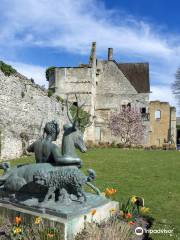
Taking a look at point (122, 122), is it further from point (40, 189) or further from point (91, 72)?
point (40, 189)

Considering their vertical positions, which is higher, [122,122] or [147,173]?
[122,122]

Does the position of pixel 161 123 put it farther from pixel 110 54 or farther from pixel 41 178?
pixel 41 178

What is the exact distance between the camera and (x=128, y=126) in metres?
37.6

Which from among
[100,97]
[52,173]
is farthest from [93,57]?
[52,173]

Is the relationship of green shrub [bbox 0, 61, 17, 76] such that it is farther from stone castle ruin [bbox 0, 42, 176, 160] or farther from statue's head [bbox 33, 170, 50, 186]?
statue's head [bbox 33, 170, 50, 186]

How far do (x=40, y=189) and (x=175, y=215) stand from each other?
320 centimetres

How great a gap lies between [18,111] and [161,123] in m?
27.6

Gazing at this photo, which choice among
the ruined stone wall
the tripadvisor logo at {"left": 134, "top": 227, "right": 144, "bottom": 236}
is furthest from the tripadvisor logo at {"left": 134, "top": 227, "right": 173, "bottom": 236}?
the ruined stone wall

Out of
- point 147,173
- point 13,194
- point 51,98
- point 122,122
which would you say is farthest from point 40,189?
point 122,122

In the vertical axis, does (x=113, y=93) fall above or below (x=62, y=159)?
above

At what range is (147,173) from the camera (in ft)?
43.1

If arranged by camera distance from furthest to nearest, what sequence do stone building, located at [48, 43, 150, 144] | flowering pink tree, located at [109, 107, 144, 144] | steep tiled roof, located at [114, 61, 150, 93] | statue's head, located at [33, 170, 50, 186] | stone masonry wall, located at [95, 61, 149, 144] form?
steep tiled roof, located at [114, 61, 150, 93] → stone masonry wall, located at [95, 61, 149, 144] → stone building, located at [48, 43, 150, 144] → flowering pink tree, located at [109, 107, 144, 144] → statue's head, located at [33, 170, 50, 186]

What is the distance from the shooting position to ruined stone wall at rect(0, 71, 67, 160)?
17.6m

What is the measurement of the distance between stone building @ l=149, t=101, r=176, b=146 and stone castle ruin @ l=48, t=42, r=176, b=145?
13 cm
